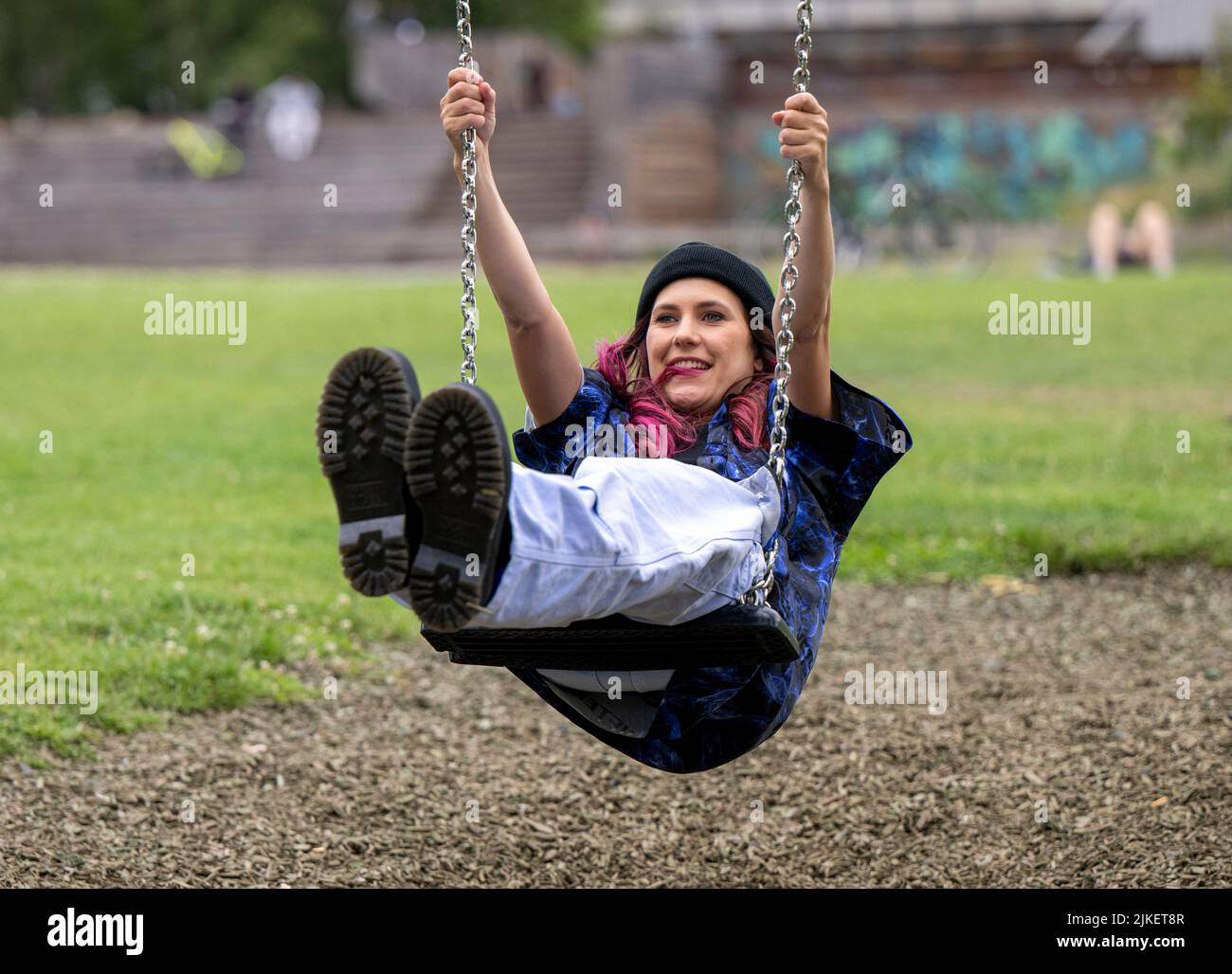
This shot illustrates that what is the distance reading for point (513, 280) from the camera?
12.9 ft

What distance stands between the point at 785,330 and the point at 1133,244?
18407mm

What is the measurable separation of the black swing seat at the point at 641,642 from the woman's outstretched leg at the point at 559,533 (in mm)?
37

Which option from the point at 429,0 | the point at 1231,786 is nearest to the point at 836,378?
the point at 1231,786

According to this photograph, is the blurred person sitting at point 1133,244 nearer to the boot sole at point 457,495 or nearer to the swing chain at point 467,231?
the swing chain at point 467,231

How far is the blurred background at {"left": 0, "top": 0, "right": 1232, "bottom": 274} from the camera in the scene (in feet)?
81.5

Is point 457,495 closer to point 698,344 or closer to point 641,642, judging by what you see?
point 641,642

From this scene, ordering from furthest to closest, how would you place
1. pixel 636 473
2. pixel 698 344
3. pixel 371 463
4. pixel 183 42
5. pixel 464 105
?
pixel 183 42, pixel 698 344, pixel 464 105, pixel 636 473, pixel 371 463

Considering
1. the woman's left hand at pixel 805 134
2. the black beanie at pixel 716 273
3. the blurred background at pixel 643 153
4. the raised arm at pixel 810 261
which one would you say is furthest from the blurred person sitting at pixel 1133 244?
the woman's left hand at pixel 805 134

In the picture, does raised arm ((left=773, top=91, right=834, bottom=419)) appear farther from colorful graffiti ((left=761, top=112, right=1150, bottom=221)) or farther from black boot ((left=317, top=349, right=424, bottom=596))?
colorful graffiti ((left=761, top=112, right=1150, bottom=221))

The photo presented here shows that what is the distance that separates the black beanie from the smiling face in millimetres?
21

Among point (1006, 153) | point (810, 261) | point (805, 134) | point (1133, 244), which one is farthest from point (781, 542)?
point (1006, 153)

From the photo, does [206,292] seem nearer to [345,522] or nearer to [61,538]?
[61,538]

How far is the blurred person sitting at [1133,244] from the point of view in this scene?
20078 mm

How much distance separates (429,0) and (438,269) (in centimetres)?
1748
